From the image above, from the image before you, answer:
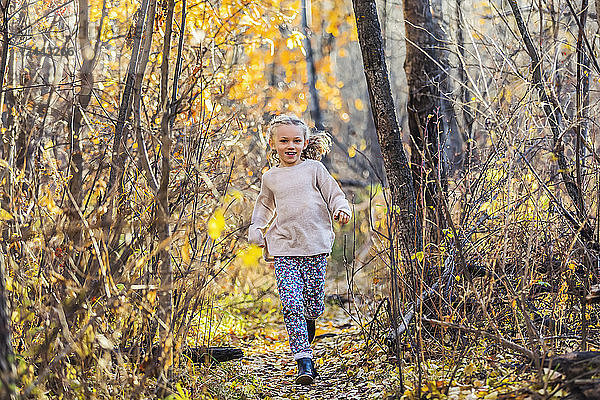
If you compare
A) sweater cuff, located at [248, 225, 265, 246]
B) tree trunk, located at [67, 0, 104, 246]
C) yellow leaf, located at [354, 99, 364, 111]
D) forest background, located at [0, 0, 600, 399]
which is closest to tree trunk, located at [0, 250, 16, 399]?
forest background, located at [0, 0, 600, 399]

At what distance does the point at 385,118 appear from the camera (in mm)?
4188

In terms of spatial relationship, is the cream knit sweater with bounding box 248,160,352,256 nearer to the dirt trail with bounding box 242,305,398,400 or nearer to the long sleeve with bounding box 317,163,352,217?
the long sleeve with bounding box 317,163,352,217

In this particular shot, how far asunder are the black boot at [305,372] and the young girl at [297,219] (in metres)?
0.20

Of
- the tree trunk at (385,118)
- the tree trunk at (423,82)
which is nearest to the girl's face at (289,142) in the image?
the tree trunk at (385,118)

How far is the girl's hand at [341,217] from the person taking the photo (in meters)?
4.04

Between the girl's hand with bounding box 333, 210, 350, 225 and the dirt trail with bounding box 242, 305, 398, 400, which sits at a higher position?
the girl's hand with bounding box 333, 210, 350, 225

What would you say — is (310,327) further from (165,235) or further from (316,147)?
(165,235)

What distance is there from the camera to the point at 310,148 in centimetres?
471

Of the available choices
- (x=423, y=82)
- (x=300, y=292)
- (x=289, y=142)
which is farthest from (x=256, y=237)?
(x=423, y=82)

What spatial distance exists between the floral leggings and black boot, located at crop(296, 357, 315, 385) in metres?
0.04

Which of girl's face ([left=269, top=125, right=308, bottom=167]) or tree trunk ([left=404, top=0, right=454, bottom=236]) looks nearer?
girl's face ([left=269, top=125, right=308, bottom=167])

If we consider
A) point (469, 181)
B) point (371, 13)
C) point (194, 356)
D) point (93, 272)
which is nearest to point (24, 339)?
point (93, 272)

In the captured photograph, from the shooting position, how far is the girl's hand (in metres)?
4.04

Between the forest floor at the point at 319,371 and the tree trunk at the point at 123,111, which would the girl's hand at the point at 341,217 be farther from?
the tree trunk at the point at 123,111
